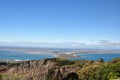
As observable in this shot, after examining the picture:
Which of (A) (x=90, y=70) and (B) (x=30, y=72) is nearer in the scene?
(B) (x=30, y=72)

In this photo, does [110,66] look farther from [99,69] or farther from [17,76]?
[17,76]

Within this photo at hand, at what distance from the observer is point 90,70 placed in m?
28.5

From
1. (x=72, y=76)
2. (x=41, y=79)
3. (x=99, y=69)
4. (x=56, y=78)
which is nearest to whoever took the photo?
(x=41, y=79)

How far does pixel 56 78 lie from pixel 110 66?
6.75 m

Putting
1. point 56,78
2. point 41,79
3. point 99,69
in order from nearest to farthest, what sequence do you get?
1. point 41,79
2. point 56,78
3. point 99,69

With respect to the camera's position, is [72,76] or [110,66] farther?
[110,66]

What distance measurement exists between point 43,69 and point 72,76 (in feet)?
11.3

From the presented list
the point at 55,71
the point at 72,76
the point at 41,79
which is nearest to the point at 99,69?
the point at 72,76

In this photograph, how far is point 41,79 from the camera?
22312mm

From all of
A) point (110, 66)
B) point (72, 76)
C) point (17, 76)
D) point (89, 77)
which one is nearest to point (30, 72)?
point (17, 76)

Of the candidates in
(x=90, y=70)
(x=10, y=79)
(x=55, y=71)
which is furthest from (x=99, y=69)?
(x=10, y=79)

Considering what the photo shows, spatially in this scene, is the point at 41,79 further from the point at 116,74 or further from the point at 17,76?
the point at 116,74

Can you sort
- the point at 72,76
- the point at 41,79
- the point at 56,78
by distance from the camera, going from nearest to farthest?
the point at 41,79, the point at 56,78, the point at 72,76

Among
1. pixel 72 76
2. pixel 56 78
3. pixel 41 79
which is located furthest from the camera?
pixel 72 76
